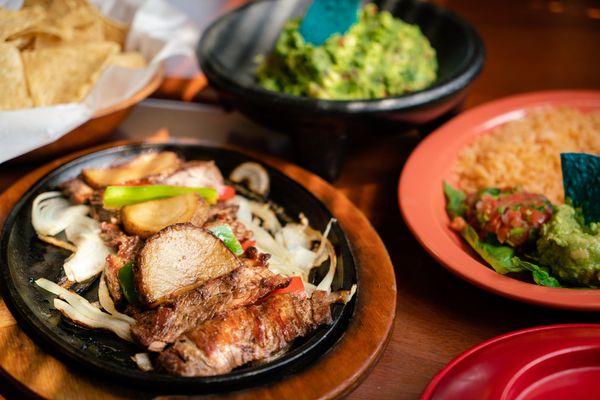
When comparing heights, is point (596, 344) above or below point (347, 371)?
above

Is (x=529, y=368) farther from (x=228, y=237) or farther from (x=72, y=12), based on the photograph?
(x=72, y=12)

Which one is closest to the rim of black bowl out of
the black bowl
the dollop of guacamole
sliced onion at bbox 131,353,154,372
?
the black bowl

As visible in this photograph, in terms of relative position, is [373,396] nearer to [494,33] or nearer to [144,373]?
[144,373]

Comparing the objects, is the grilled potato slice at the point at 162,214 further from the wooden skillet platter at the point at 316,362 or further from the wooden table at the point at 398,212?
the wooden table at the point at 398,212

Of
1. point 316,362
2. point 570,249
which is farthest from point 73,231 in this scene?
A: point 570,249

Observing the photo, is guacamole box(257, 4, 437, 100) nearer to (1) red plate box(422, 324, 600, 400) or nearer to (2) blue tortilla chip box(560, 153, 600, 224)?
(2) blue tortilla chip box(560, 153, 600, 224)

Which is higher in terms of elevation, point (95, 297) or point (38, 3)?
point (38, 3)

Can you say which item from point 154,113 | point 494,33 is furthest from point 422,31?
point 154,113

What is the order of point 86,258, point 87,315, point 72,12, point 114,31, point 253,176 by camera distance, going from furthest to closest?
1. point 114,31
2. point 72,12
3. point 253,176
4. point 86,258
5. point 87,315
